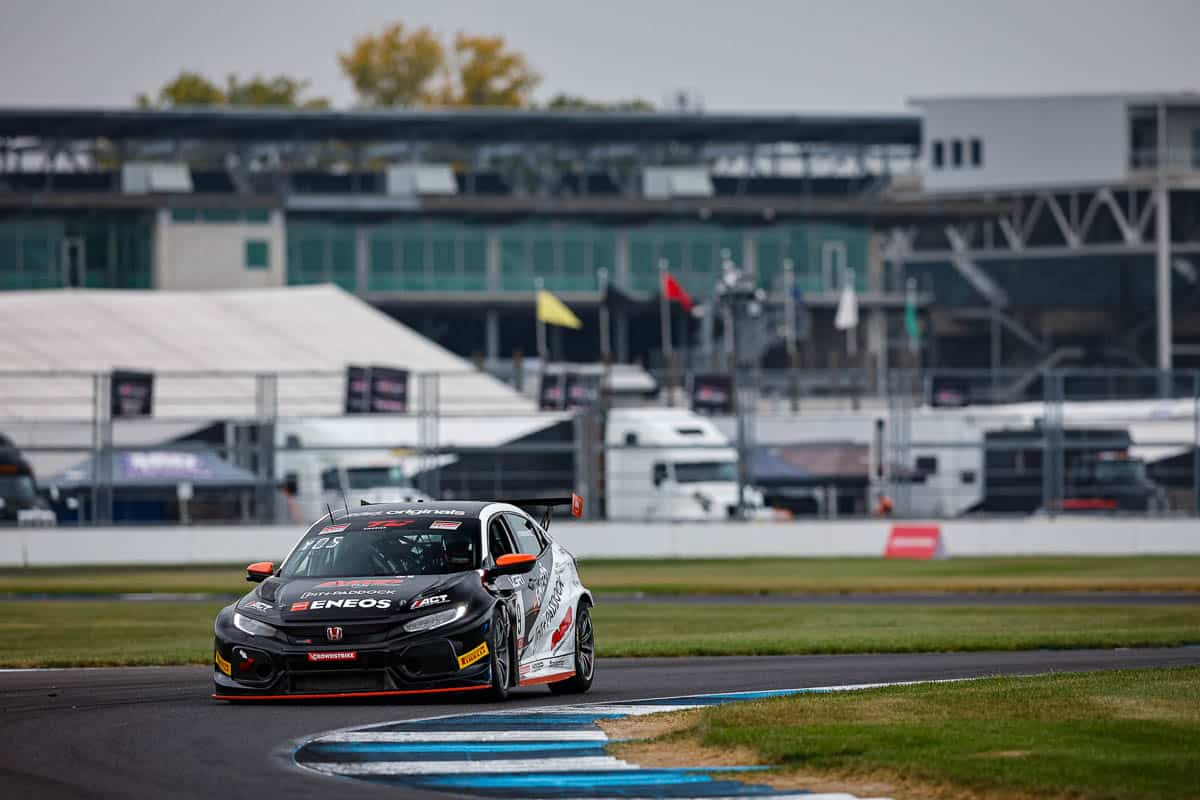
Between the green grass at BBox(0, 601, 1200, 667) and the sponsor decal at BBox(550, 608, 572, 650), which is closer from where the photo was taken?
the sponsor decal at BBox(550, 608, 572, 650)

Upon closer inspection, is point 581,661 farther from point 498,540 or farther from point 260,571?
point 260,571

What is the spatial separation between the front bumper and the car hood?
0.17m

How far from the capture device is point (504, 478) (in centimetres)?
4041

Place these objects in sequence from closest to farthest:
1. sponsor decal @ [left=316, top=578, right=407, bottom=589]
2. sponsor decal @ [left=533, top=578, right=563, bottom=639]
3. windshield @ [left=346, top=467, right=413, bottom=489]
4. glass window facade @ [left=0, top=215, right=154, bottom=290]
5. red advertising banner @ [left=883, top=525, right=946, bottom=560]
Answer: sponsor decal @ [left=316, top=578, right=407, bottom=589] < sponsor decal @ [left=533, top=578, right=563, bottom=639] < red advertising banner @ [left=883, top=525, right=946, bottom=560] < windshield @ [left=346, top=467, right=413, bottom=489] < glass window facade @ [left=0, top=215, right=154, bottom=290]

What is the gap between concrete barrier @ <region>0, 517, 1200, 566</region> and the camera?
124 feet

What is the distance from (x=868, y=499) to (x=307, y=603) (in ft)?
101

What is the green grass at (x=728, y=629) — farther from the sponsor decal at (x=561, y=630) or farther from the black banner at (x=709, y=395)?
the black banner at (x=709, y=395)

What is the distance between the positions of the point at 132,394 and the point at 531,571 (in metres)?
26.6

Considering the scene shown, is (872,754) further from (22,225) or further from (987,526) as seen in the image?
(22,225)

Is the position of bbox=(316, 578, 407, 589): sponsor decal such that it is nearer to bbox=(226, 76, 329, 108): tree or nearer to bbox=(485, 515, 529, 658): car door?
bbox=(485, 515, 529, 658): car door

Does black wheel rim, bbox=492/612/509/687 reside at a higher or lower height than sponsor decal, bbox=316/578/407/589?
lower

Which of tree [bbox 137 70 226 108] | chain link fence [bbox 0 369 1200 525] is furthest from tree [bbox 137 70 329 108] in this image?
chain link fence [bbox 0 369 1200 525]

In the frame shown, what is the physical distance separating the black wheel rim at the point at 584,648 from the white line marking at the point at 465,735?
2.92 metres

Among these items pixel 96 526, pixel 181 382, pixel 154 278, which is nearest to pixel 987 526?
pixel 96 526
